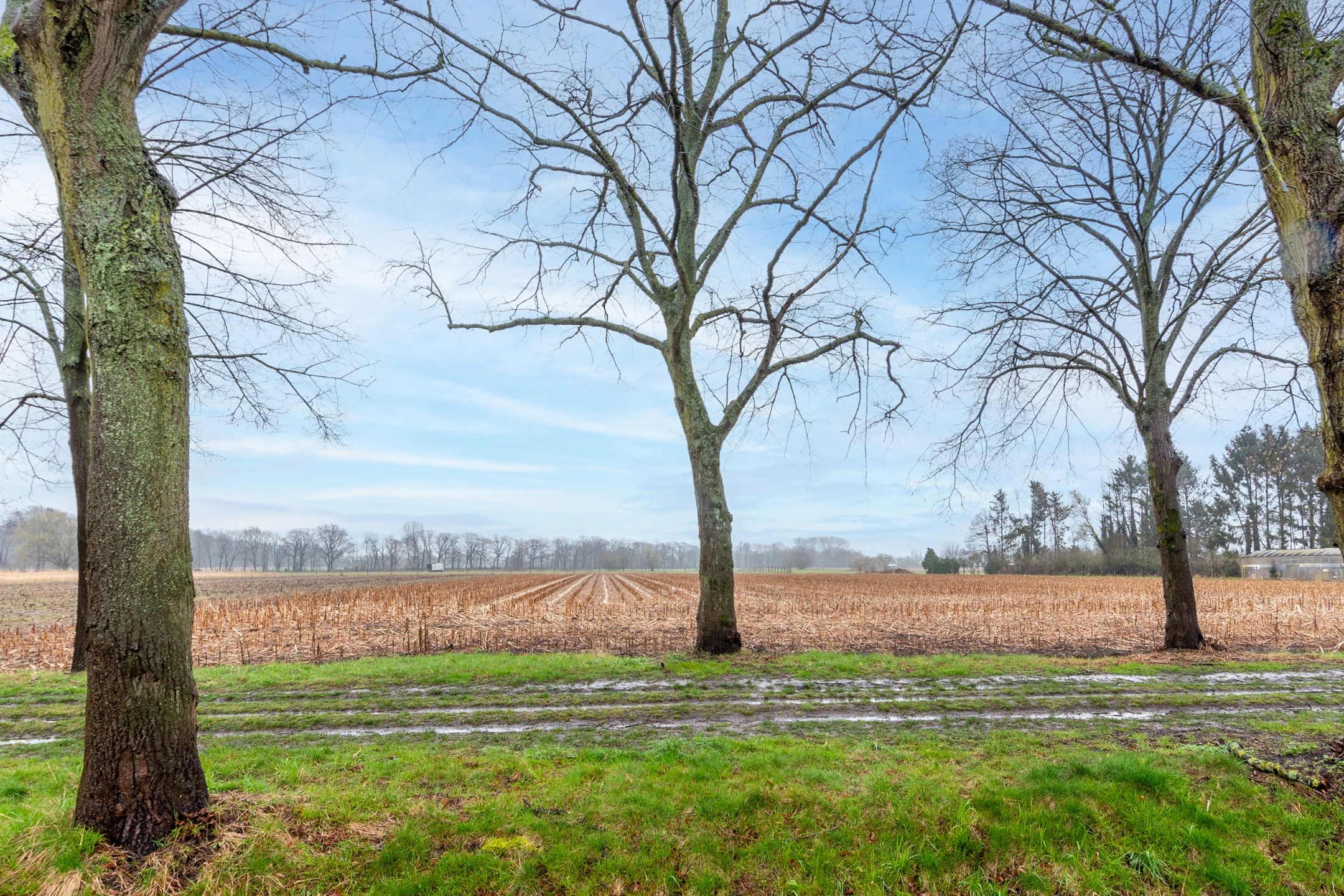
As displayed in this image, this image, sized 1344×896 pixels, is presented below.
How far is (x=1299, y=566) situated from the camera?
47562mm

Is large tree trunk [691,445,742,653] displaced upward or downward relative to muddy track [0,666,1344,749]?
upward

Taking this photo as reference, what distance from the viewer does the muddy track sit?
21.9ft

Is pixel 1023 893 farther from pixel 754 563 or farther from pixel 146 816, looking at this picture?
pixel 754 563

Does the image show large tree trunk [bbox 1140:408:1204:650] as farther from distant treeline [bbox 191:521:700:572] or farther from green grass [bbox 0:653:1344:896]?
distant treeline [bbox 191:521:700:572]

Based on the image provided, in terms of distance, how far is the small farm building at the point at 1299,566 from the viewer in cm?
4509

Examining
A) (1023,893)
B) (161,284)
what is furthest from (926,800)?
(161,284)

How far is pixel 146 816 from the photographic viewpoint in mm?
3668

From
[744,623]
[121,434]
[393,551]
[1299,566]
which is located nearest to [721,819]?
[121,434]

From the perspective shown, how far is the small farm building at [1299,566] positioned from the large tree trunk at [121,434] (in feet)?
206

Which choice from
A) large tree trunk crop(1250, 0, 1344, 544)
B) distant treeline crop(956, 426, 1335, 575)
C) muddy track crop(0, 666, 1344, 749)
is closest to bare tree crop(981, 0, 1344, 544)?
large tree trunk crop(1250, 0, 1344, 544)

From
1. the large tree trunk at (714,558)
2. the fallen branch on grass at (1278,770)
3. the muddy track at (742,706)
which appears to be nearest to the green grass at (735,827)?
the fallen branch on grass at (1278,770)

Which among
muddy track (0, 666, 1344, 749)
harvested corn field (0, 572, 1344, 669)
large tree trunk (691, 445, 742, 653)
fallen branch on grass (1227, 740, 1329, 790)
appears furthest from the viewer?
harvested corn field (0, 572, 1344, 669)

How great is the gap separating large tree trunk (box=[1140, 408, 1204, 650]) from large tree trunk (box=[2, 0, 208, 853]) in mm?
14604

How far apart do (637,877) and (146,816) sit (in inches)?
116
